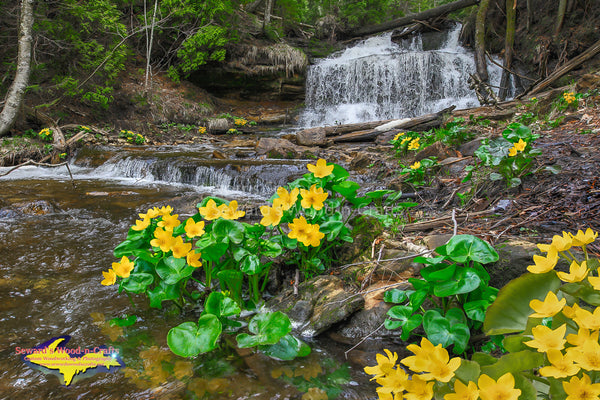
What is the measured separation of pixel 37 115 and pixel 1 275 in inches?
352

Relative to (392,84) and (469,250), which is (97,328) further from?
(392,84)

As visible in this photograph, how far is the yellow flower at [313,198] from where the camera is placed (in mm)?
1733

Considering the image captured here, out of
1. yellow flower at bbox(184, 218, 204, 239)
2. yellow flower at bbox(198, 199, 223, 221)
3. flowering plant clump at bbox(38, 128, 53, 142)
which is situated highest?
flowering plant clump at bbox(38, 128, 53, 142)

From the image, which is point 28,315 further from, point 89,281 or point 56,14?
→ point 56,14

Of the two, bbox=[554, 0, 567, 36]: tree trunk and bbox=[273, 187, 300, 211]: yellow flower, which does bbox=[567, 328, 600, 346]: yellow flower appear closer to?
bbox=[273, 187, 300, 211]: yellow flower

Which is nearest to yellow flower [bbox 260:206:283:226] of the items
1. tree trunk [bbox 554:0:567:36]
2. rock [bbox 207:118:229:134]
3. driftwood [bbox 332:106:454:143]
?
driftwood [bbox 332:106:454:143]

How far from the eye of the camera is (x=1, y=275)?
2.39m

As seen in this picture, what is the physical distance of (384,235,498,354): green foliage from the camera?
4.04 feet

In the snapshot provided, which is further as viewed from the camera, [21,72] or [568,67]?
[21,72]

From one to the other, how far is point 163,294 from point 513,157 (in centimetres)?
250

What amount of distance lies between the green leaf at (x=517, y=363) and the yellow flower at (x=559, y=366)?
6 cm

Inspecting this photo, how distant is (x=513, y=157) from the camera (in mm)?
2467

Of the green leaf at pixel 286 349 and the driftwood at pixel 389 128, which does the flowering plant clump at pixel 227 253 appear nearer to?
the green leaf at pixel 286 349

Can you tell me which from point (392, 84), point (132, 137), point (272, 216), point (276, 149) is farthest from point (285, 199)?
point (392, 84)
